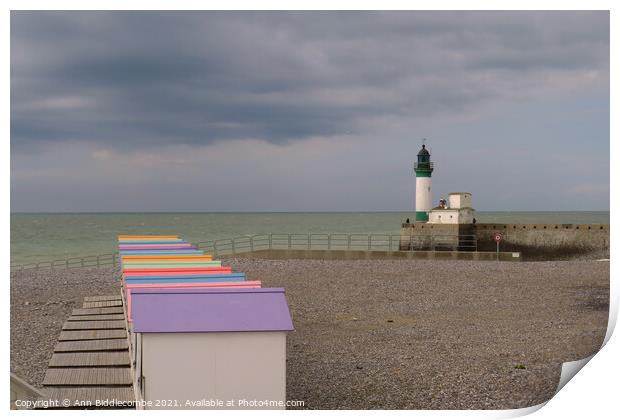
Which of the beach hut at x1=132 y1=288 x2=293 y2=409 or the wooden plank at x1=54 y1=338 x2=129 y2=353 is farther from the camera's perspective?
the wooden plank at x1=54 y1=338 x2=129 y2=353

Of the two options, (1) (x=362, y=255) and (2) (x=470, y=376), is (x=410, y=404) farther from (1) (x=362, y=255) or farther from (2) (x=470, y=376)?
(1) (x=362, y=255)

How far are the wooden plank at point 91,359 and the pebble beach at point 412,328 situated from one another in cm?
62

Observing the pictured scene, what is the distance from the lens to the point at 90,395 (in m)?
5.86

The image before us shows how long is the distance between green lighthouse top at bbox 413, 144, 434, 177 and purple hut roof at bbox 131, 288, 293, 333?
26.8 metres

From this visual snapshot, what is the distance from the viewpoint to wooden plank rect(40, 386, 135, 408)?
5.66 m

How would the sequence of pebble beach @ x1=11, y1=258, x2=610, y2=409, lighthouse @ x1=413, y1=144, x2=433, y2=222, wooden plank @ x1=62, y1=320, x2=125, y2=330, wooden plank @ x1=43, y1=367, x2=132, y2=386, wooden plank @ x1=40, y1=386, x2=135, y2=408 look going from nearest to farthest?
wooden plank @ x1=40, y1=386, x2=135, y2=408 → wooden plank @ x1=43, y1=367, x2=132, y2=386 → pebble beach @ x1=11, y1=258, x2=610, y2=409 → wooden plank @ x1=62, y1=320, x2=125, y2=330 → lighthouse @ x1=413, y1=144, x2=433, y2=222

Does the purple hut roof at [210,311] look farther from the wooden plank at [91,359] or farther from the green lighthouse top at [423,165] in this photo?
the green lighthouse top at [423,165]

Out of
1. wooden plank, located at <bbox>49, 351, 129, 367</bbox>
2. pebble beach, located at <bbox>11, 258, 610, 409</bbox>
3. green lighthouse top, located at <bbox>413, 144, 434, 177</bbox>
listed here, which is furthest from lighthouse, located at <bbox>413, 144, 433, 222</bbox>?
wooden plank, located at <bbox>49, 351, 129, 367</bbox>

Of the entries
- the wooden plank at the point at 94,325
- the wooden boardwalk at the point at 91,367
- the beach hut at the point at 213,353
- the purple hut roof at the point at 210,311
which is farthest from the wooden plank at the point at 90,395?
the wooden plank at the point at 94,325

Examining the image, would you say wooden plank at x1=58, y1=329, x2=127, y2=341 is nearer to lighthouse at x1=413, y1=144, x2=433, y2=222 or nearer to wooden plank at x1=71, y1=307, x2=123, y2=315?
wooden plank at x1=71, y1=307, x2=123, y2=315

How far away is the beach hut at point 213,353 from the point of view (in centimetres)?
470

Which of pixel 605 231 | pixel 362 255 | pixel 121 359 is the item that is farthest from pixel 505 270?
pixel 121 359

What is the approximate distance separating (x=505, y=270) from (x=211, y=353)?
15.8 metres
